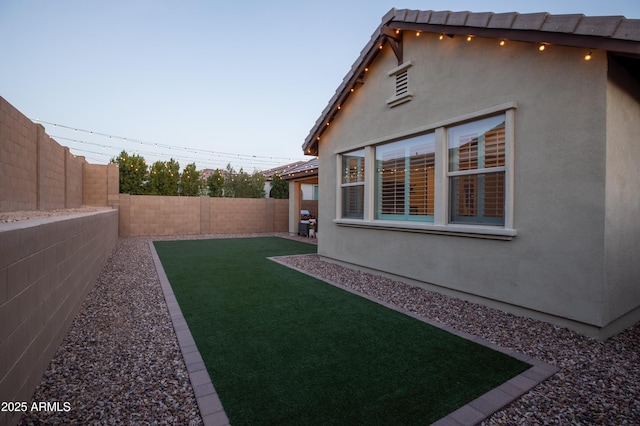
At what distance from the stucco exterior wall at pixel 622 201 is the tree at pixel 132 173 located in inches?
869

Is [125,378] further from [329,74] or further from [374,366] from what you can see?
[329,74]

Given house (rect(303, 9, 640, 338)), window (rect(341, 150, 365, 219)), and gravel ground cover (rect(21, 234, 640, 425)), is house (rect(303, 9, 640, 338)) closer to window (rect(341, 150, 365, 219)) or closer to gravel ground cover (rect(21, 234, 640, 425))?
gravel ground cover (rect(21, 234, 640, 425))

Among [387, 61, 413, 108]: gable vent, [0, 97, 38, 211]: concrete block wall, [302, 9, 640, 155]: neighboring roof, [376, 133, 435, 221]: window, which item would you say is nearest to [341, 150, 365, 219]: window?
[376, 133, 435, 221]: window

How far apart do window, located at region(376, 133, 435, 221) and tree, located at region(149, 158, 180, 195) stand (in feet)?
58.6

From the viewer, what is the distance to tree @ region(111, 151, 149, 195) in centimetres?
1906

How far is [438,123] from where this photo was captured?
16.5 feet

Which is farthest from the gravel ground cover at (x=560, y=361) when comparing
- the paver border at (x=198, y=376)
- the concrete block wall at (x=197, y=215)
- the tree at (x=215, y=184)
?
the tree at (x=215, y=184)

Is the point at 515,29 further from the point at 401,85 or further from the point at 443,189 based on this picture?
the point at 443,189

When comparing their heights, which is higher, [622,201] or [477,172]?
[477,172]

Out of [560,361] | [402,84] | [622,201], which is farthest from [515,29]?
[560,361]

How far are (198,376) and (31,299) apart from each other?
4.62 feet

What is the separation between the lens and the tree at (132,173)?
19062 mm

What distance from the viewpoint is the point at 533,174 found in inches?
152

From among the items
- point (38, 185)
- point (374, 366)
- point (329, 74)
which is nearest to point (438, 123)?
point (374, 366)
